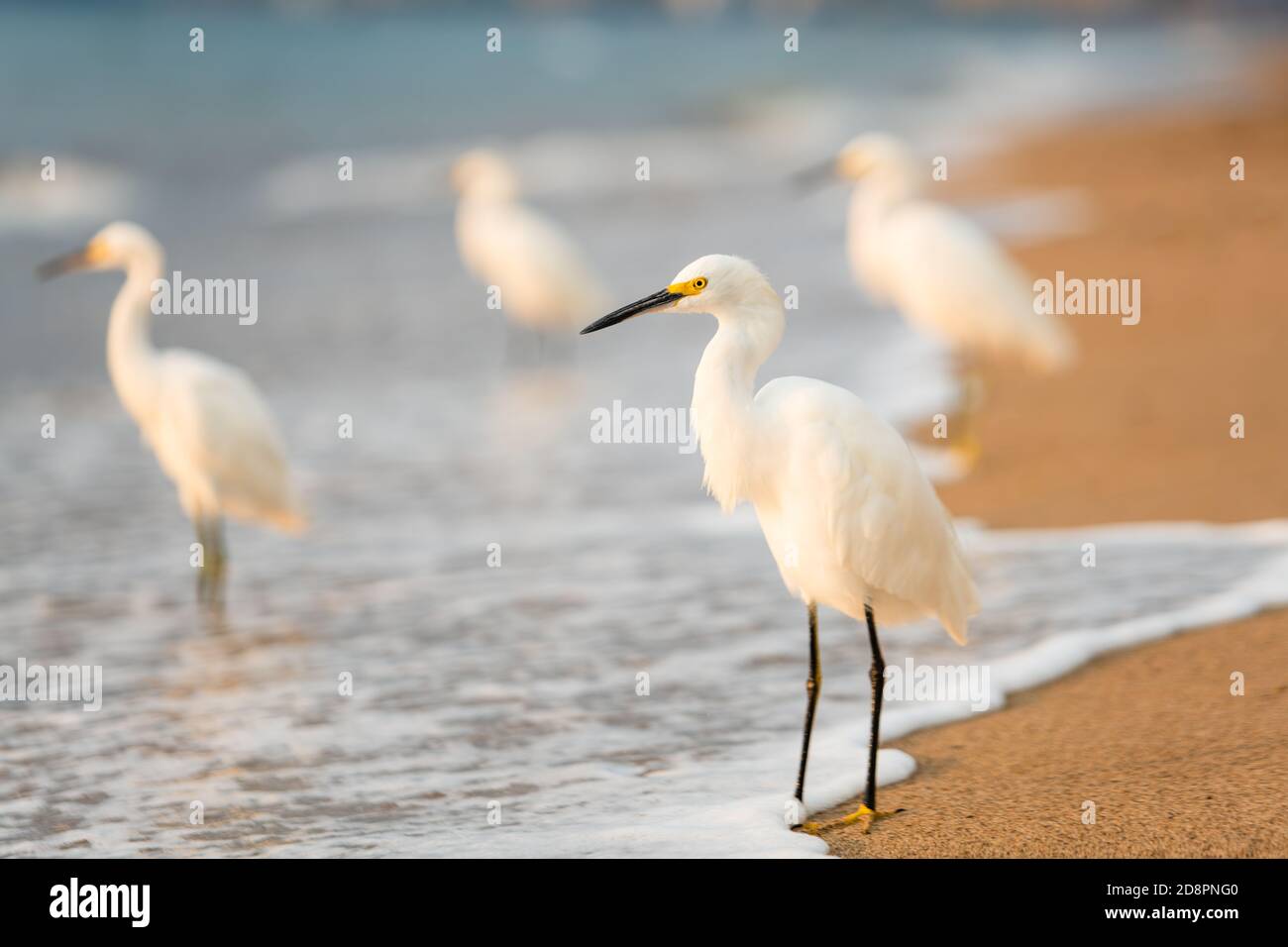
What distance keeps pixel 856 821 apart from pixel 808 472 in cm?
87

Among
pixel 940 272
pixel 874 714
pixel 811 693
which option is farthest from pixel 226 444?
pixel 940 272

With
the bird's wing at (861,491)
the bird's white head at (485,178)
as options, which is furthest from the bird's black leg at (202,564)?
the bird's white head at (485,178)

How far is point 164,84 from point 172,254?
1535 centimetres

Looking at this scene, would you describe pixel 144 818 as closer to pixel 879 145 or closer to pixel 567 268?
pixel 879 145

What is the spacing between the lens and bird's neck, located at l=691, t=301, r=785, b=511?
3980 millimetres

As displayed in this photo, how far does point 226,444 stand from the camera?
692cm

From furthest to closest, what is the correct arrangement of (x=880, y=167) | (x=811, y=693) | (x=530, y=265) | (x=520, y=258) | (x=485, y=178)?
(x=485, y=178)
(x=520, y=258)
(x=530, y=265)
(x=880, y=167)
(x=811, y=693)

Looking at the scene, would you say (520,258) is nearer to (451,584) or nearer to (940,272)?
(940,272)

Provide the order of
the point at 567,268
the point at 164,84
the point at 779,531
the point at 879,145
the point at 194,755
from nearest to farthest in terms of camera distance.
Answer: the point at 779,531 → the point at 194,755 → the point at 879,145 → the point at 567,268 → the point at 164,84

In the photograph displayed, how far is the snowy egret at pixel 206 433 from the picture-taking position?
6.89 meters

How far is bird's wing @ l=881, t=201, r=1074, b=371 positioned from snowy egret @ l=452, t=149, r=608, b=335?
12.1ft

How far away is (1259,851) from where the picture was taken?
362 cm
